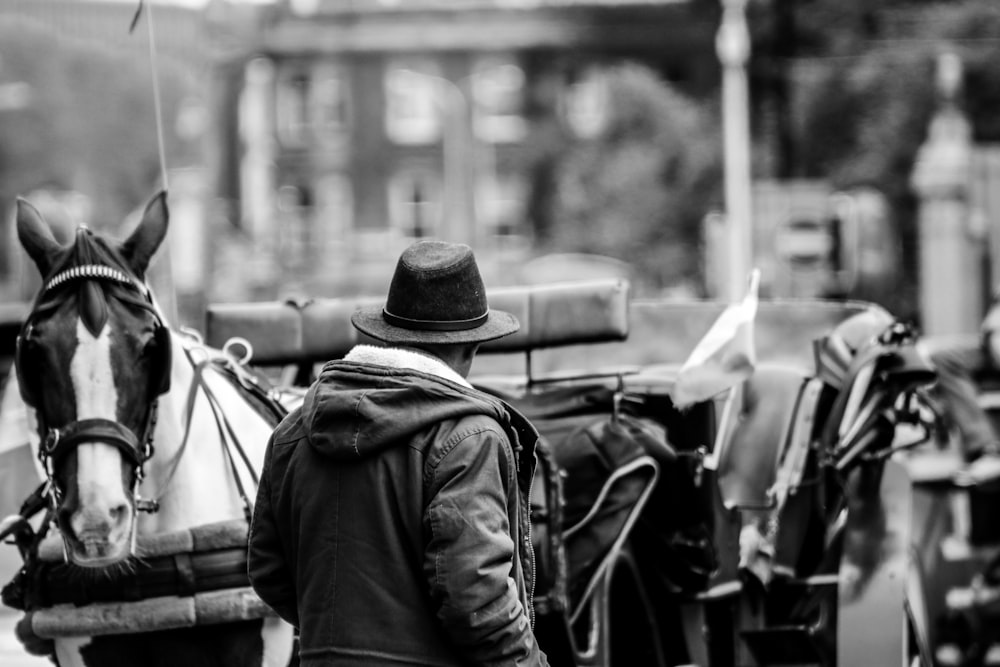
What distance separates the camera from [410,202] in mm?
50688

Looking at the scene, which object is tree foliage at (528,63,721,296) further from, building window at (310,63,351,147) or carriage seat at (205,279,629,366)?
carriage seat at (205,279,629,366)

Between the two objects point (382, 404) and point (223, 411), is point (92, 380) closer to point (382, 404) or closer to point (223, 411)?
point (223, 411)

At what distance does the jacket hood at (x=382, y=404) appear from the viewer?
120 inches

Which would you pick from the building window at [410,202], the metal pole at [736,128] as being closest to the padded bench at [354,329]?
the metal pole at [736,128]

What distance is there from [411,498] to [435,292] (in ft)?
1.58

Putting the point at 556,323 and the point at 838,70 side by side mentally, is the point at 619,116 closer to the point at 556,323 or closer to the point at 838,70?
the point at 838,70

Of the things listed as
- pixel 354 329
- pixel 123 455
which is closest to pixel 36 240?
pixel 123 455

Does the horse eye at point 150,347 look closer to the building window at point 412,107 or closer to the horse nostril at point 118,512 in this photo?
the horse nostril at point 118,512

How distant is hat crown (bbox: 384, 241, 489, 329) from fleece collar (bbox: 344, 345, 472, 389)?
7cm

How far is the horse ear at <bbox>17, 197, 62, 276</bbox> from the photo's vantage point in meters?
4.18

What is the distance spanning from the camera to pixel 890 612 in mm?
5199

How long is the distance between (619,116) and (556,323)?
33536 millimetres

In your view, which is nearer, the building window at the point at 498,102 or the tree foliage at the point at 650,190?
the tree foliage at the point at 650,190

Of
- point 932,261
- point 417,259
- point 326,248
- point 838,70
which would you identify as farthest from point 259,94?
point 417,259
